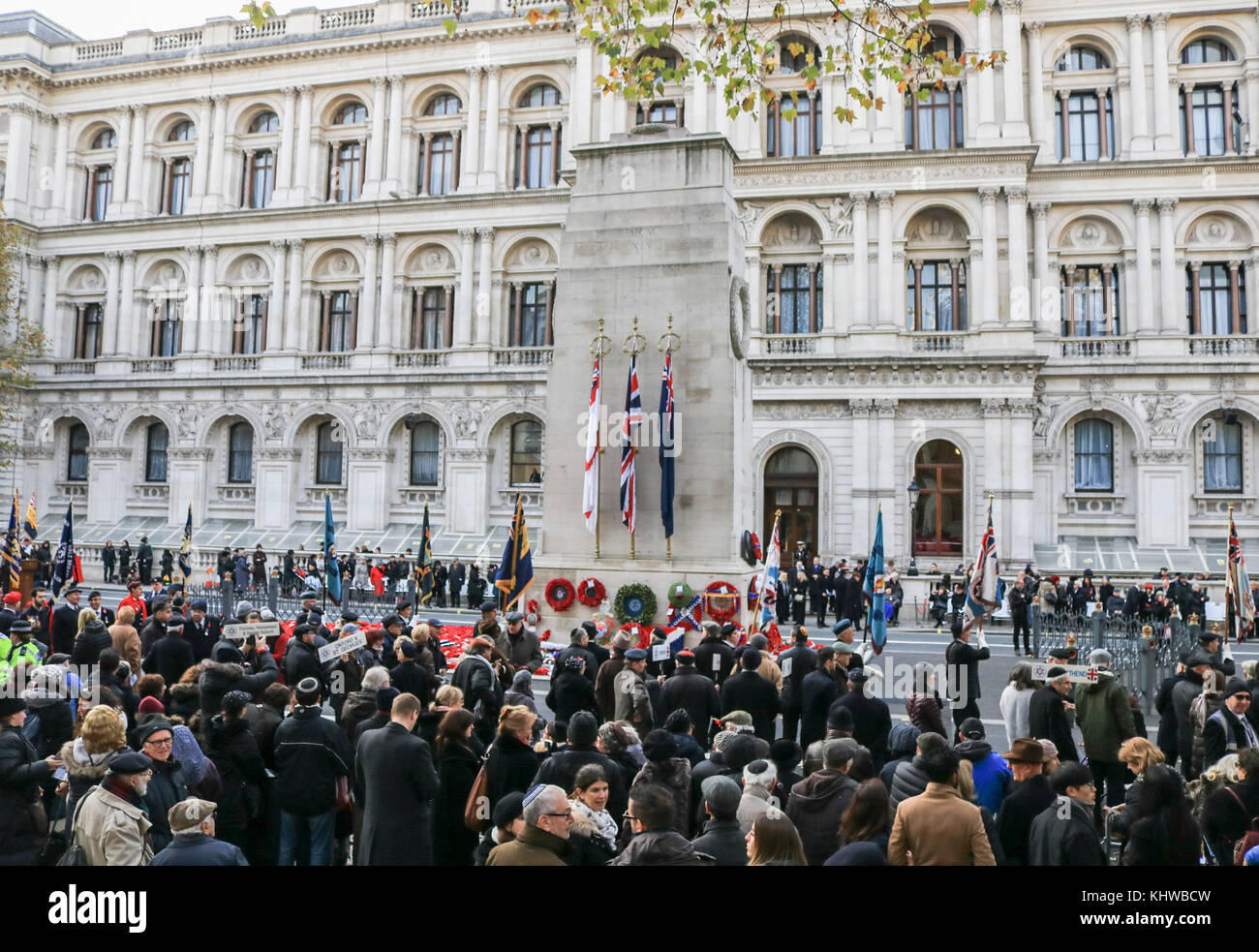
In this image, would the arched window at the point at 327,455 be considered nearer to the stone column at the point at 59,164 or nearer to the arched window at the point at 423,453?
the arched window at the point at 423,453

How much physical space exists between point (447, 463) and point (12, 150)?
26.1m

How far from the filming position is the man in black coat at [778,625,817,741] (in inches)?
400

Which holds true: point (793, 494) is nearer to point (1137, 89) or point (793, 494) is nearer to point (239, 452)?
point (1137, 89)

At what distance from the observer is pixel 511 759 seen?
6602mm

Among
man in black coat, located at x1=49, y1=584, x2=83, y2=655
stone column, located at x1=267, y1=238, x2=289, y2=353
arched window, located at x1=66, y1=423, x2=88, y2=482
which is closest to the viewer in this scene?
man in black coat, located at x1=49, y1=584, x2=83, y2=655

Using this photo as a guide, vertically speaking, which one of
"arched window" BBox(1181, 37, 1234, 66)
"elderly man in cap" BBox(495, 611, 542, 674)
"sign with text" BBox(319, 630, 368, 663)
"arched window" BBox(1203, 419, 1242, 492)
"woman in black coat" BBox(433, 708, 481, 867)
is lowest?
"woman in black coat" BBox(433, 708, 481, 867)

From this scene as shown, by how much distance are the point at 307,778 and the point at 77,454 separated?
1737 inches

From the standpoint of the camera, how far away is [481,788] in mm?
6539

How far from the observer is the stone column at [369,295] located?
4006 cm

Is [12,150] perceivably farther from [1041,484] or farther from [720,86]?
[1041,484]

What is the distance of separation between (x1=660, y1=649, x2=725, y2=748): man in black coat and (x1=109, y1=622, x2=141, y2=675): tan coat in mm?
6605

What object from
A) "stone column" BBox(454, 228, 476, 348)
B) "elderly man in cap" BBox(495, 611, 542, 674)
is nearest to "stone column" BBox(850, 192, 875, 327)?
"stone column" BBox(454, 228, 476, 348)

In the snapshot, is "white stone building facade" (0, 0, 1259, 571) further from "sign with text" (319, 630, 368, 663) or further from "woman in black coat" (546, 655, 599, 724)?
"woman in black coat" (546, 655, 599, 724)

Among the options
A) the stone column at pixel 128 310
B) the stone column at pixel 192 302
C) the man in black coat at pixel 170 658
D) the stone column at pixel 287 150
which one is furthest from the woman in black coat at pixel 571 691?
the stone column at pixel 128 310
